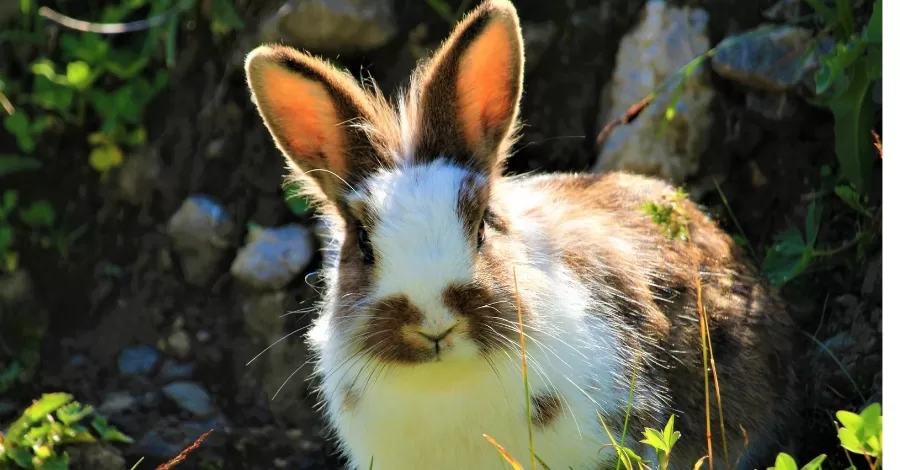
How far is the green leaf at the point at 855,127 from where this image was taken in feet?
10.7

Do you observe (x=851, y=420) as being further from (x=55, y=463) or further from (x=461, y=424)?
(x=55, y=463)

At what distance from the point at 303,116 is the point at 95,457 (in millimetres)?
1655

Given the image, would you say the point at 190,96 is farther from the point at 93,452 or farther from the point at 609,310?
the point at 609,310

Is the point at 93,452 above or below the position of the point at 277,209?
below

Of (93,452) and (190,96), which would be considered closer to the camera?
(93,452)

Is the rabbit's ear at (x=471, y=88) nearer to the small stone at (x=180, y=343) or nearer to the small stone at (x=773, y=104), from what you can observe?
the small stone at (x=773, y=104)

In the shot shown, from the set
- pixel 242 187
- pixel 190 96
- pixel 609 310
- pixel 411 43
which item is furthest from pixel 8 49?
pixel 609 310

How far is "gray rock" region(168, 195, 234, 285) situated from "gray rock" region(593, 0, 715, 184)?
5.41 ft

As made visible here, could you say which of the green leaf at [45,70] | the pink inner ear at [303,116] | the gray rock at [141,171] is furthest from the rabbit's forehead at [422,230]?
the green leaf at [45,70]

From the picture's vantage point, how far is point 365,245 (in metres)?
2.67

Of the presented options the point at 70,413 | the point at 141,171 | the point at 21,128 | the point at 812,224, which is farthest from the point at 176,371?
the point at 812,224

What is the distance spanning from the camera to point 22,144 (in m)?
4.57

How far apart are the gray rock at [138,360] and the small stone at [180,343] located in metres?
0.08

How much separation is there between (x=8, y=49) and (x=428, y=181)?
294 cm
